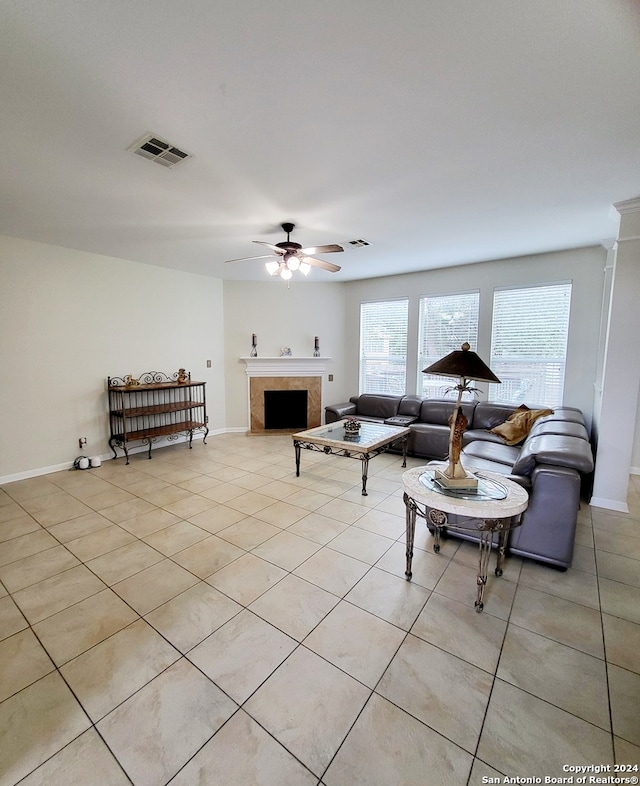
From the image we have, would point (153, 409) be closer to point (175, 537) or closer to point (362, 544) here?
point (175, 537)

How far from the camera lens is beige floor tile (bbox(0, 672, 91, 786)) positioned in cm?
126

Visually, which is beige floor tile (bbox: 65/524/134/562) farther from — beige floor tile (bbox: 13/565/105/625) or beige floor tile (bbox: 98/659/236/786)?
beige floor tile (bbox: 98/659/236/786)

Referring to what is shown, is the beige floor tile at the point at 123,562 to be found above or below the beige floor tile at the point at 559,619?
below

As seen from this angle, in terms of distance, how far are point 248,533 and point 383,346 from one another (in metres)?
4.30

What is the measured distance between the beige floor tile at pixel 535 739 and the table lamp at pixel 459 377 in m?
1.01

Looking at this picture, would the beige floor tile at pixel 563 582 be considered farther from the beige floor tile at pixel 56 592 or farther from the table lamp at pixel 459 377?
the beige floor tile at pixel 56 592

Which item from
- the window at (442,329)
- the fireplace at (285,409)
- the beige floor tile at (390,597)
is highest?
the window at (442,329)

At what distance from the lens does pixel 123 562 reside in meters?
2.45

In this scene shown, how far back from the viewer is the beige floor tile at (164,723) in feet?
4.10

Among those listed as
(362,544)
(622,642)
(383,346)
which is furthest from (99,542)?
(383,346)

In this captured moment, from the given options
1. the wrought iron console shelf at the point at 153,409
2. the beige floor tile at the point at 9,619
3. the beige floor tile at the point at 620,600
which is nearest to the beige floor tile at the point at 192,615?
the beige floor tile at the point at 9,619

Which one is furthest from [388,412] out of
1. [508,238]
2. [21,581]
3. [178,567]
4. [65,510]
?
[21,581]

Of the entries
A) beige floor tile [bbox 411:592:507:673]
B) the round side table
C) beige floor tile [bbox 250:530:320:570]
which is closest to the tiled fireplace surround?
beige floor tile [bbox 250:530:320:570]

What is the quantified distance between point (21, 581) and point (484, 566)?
2900 mm
